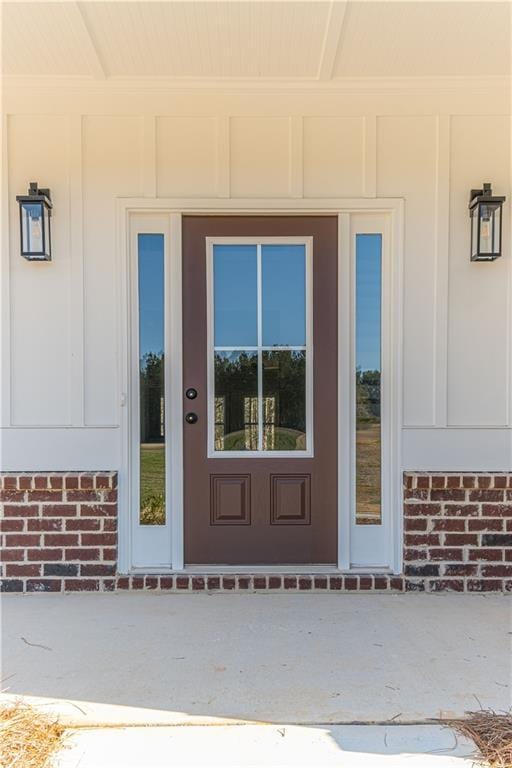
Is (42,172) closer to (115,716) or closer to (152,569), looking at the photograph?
(152,569)

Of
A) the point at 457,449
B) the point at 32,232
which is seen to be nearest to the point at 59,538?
the point at 32,232

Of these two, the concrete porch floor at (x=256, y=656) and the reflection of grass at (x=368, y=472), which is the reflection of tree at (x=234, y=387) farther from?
the concrete porch floor at (x=256, y=656)

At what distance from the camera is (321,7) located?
198 centimetres

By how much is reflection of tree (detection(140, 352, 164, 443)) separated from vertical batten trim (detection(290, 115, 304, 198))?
3.79 feet

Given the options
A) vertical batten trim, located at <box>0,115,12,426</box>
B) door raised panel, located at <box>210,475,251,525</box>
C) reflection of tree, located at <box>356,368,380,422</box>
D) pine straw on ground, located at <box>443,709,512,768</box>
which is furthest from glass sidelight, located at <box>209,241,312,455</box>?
pine straw on ground, located at <box>443,709,512,768</box>

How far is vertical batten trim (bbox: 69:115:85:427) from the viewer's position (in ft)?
8.23

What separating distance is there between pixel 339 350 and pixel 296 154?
1.06m

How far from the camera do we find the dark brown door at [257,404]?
2600 millimetres

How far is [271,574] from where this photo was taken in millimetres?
2531

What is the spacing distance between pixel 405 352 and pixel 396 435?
1.48 feet

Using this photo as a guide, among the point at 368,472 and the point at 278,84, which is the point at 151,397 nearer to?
the point at 368,472

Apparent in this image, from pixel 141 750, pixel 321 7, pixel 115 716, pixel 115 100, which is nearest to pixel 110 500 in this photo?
pixel 115 716

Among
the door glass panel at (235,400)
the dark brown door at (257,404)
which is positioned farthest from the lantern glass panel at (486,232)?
the door glass panel at (235,400)

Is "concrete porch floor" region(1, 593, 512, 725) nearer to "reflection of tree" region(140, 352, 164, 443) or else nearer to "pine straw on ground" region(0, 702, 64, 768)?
"pine straw on ground" region(0, 702, 64, 768)
